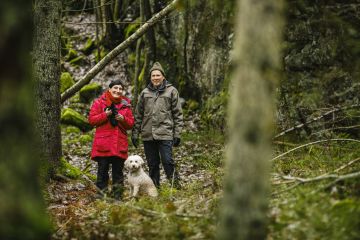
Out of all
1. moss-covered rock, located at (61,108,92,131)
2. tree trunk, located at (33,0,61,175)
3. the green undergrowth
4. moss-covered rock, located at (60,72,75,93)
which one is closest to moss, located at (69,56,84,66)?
moss-covered rock, located at (60,72,75,93)

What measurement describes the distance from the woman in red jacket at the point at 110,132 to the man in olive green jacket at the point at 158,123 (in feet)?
1.50

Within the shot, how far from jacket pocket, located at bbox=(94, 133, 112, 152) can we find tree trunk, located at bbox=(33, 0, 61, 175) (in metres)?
0.93

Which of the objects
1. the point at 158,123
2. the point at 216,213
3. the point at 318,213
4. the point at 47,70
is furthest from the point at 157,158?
the point at 318,213

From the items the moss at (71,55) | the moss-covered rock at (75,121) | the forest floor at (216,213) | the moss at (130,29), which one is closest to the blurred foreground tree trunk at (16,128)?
the forest floor at (216,213)

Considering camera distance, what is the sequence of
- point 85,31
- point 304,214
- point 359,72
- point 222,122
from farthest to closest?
point 85,31 → point 222,122 → point 359,72 → point 304,214

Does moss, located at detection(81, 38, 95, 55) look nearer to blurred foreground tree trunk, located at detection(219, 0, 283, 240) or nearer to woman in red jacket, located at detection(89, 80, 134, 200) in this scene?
woman in red jacket, located at detection(89, 80, 134, 200)

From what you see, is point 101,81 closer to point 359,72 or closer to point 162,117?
point 162,117

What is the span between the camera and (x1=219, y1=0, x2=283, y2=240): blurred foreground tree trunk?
264cm

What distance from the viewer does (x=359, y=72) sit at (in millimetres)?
5312

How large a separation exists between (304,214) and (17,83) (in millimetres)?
2317

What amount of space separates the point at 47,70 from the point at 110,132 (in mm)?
1501

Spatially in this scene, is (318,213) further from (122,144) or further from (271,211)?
(122,144)

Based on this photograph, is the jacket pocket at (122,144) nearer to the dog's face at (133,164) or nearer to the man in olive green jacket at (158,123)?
the dog's face at (133,164)

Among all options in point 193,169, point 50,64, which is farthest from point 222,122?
point 50,64
